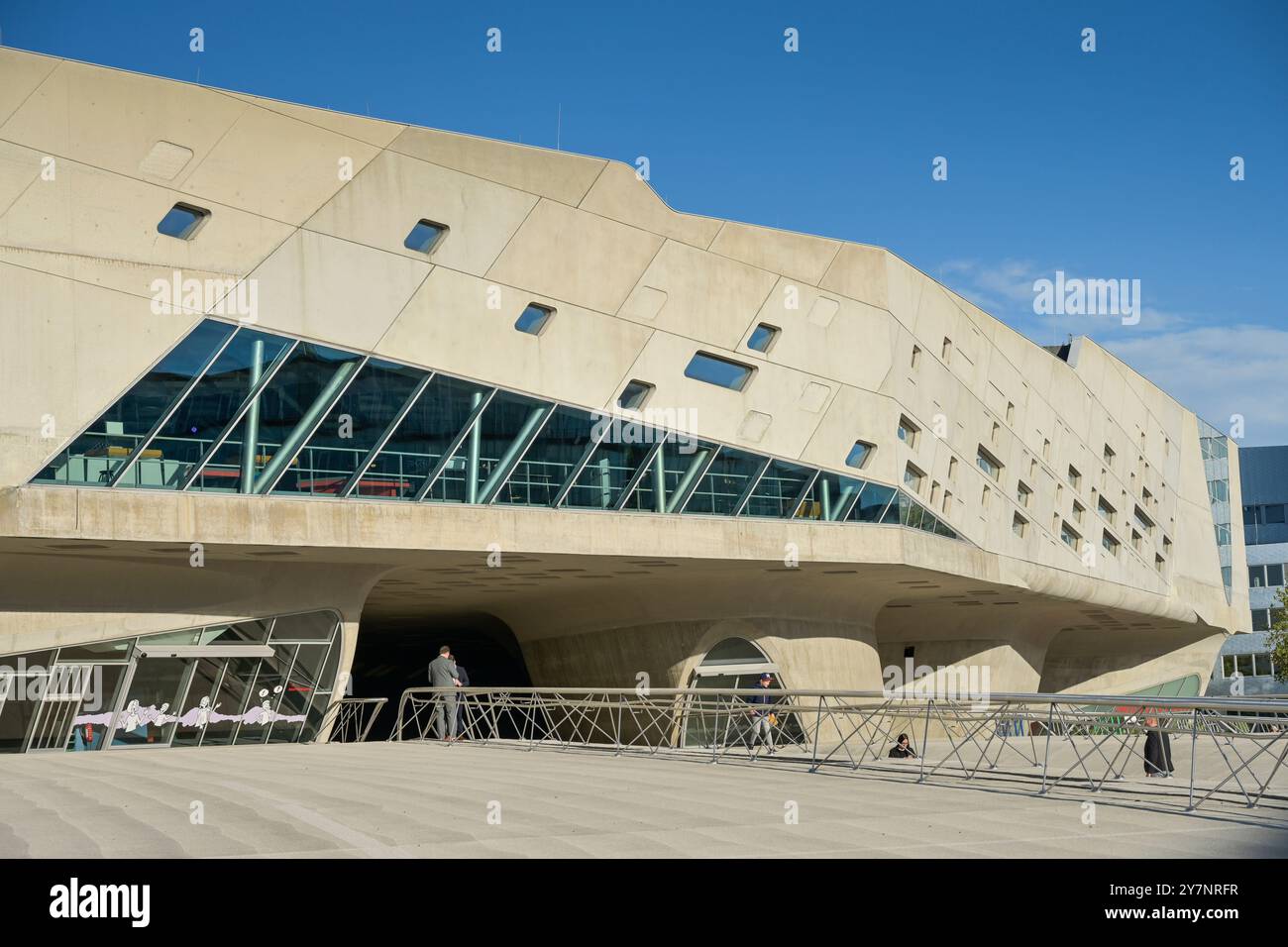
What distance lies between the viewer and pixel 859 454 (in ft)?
96.4

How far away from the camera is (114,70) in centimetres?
2108

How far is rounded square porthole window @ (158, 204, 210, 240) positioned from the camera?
2167 cm

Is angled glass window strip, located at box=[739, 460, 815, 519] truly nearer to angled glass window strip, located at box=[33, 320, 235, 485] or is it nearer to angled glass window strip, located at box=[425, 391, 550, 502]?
angled glass window strip, located at box=[425, 391, 550, 502]

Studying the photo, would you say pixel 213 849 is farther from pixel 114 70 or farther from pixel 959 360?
pixel 959 360

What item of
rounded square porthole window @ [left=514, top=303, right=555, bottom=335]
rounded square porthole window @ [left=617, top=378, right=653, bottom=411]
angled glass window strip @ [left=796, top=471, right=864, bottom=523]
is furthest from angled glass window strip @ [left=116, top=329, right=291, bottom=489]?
angled glass window strip @ [left=796, top=471, right=864, bottom=523]

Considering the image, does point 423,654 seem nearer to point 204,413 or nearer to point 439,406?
point 439,406

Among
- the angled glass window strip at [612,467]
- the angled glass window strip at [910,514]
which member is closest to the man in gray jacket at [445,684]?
the angled glass window strip at [612,467]

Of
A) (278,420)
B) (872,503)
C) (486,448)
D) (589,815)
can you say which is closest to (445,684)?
(486,448)

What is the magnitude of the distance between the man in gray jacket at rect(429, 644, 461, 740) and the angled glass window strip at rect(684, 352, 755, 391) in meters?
7.86

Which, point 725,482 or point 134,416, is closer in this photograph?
point 134,416

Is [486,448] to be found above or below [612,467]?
above

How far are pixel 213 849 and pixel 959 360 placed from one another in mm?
27972

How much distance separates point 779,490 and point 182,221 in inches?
509

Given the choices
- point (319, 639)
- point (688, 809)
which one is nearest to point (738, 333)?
point (319, 639)
